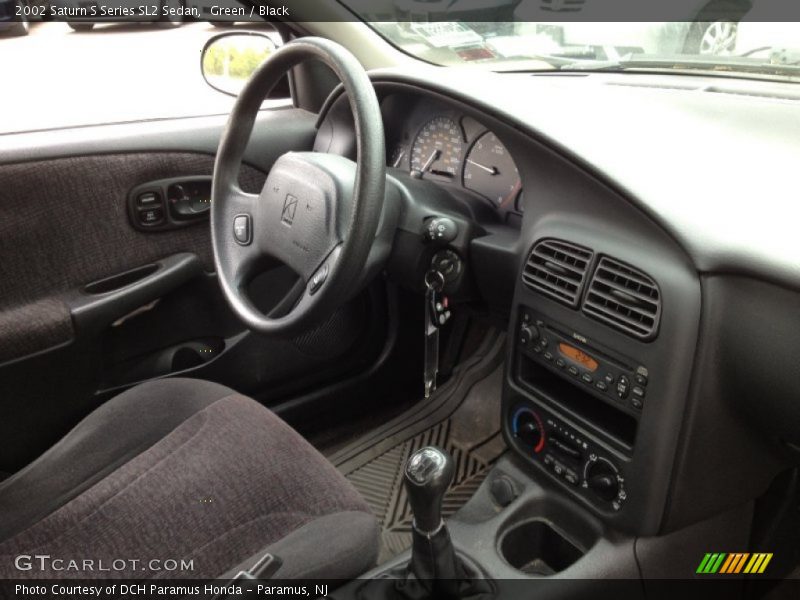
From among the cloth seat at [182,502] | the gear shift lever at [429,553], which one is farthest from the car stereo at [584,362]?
the cloth seat at [182,502]

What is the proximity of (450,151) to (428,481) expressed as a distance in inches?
30.7

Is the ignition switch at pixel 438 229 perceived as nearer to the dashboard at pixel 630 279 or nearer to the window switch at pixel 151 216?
the dashboard at pixel 630 279

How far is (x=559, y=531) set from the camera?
126cm

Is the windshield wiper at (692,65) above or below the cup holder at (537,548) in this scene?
above

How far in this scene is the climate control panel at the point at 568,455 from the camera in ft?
3.71

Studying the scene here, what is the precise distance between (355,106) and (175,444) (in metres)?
0.61

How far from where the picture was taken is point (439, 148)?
154 centimetres

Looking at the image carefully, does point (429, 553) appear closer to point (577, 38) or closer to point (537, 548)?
point (537, 548)

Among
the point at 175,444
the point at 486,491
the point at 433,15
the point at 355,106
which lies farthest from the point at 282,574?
the point at 433,15
